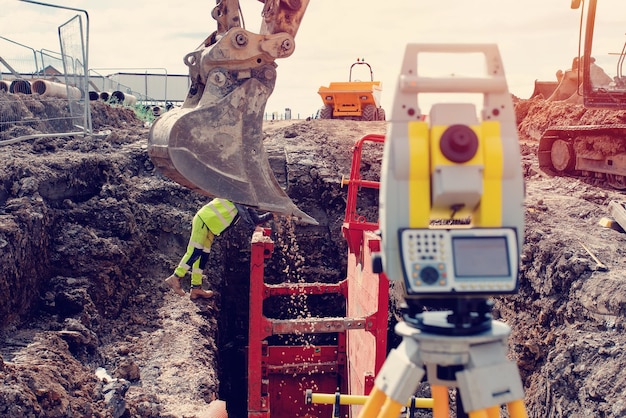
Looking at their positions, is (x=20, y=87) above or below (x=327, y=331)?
above

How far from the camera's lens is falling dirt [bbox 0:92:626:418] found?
16.5 ft

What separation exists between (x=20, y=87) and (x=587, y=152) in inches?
341

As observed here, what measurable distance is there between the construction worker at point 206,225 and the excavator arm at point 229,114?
1.50 metres

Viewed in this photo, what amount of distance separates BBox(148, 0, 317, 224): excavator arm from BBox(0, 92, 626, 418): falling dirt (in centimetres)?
162

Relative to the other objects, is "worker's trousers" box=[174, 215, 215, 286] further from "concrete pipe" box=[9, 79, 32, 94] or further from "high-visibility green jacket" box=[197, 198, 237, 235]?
"concrete pipe" box=[9, 79, 32, 94]

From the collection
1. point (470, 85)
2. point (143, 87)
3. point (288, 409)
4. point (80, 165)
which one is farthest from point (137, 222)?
point (143, 87)

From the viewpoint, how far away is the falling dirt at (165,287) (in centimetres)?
504

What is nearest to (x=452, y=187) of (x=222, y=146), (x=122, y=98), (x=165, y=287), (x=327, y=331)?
(x=222, y=146)

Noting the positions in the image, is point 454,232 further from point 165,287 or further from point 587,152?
point 587,152

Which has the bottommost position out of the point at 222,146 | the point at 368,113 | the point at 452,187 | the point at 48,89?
the point at 452,187

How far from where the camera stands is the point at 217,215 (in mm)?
6234

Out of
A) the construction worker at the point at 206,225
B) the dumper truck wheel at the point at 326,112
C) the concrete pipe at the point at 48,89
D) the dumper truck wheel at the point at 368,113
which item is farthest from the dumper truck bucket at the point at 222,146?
the dumper truck wheel at the point at 326,112

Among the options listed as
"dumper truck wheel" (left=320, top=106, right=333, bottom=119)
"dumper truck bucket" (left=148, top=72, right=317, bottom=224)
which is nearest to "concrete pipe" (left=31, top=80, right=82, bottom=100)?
"dumper truck bucket" (left=148, top=72, right=317, bottom=224)

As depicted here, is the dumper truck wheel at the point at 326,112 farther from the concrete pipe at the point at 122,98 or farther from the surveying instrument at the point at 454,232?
the surveying instrument at the point at 454,232
